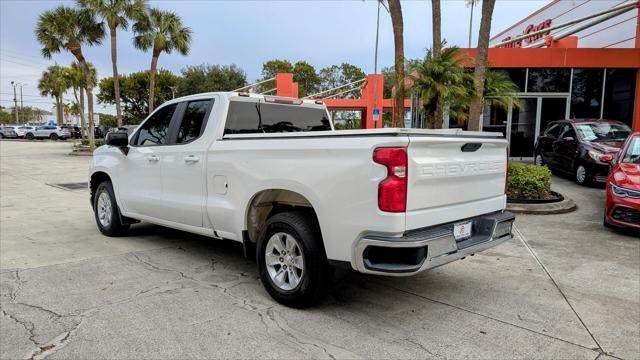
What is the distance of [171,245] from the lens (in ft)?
20.7

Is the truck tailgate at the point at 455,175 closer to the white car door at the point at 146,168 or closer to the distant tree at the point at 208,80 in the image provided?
the white car door at the point at 146,168

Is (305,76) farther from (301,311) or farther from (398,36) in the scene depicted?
(301,311)

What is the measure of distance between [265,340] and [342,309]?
87 cm

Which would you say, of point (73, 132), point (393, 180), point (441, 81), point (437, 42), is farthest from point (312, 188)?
point (73, 132)

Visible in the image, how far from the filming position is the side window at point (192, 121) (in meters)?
5.19

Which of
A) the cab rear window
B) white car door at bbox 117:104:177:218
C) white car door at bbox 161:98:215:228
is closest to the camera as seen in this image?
white car door at bbox 161:98:215:228

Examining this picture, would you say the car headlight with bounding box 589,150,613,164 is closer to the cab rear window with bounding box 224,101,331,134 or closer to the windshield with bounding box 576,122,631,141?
the windshield with bounding box 576,122,631,141

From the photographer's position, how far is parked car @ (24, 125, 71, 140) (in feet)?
159

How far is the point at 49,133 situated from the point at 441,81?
50435mm

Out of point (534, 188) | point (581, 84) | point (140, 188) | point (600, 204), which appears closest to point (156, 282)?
point (140, 188)

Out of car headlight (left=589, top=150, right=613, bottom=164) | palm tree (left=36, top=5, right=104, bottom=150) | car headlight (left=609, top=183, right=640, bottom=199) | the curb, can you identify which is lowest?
the curb

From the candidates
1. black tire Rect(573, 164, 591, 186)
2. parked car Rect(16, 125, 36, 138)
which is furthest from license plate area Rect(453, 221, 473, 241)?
Answer: parked car Rect(16, 125, 36, 138)

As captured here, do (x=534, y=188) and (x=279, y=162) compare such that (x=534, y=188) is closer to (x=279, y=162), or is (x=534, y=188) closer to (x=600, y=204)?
(x=600, y=204)

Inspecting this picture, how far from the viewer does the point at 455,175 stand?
3.80m
